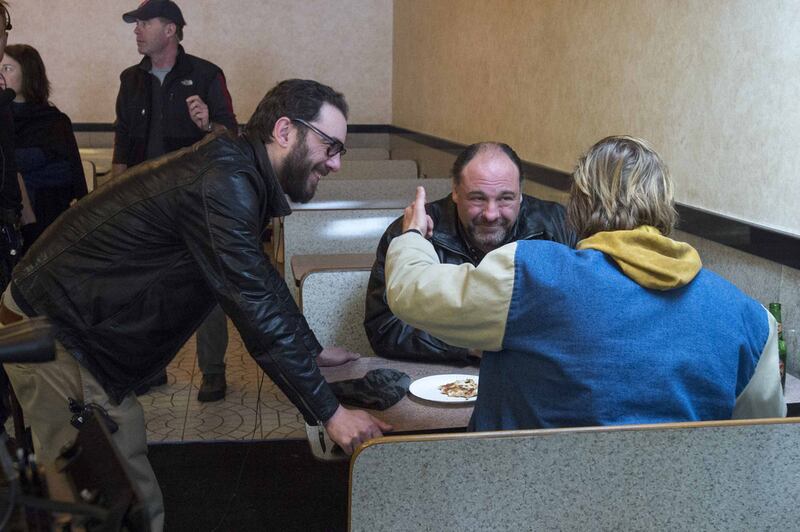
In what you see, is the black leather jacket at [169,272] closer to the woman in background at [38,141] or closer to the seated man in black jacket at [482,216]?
the seated man in black jacket at [482,216]

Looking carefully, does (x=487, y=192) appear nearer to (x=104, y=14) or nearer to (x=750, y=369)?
(x=750, y=369)

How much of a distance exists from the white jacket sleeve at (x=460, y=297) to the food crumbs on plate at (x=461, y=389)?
44 centimetres

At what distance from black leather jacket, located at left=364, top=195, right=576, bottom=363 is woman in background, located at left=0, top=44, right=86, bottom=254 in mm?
2155

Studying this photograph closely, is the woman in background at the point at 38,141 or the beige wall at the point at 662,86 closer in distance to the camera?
the beige wall at the point at 662,86

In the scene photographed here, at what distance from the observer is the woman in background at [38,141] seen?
3.98 metres

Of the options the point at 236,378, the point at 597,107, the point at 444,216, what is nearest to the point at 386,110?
the point at 236,378

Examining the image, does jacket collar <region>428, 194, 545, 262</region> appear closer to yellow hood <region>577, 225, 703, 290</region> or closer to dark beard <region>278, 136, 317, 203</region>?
dark beard <region>278, 136, 317, 203</region>

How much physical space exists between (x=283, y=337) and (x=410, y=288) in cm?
38

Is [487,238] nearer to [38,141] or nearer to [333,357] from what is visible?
[333,357]

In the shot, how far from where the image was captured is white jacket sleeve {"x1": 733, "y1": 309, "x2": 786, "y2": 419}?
1.55 m

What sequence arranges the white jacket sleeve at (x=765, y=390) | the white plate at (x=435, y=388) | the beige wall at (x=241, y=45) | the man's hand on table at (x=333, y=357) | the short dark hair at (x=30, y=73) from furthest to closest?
the beige wall at (x=241, y=45)
the short dark hair at (x=30, y=73)
the man's hand on table at (x=333, y=357)
the white plate at (x=435, y=388)
the white jacket sleeve at (x=765, y=390)

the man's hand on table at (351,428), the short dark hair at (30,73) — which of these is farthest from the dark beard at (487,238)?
the short dark hair at (30,73)

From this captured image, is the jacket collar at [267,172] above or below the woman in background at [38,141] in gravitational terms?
above

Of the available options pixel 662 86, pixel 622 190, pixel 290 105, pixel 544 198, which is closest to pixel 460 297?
pixel 622 190
